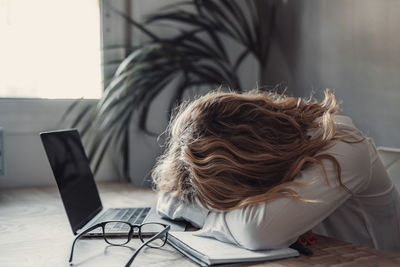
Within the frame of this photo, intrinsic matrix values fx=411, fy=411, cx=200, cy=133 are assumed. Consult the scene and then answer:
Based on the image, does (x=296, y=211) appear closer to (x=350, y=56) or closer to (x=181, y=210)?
(x=181, y=210)

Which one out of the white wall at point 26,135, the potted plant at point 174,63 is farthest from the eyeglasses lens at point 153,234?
the white wall at point 26,135

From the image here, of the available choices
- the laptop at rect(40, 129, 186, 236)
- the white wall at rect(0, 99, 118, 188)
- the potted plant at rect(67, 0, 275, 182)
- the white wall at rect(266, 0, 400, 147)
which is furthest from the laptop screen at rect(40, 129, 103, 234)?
the white wall at rect(266, 0, 400, 147)

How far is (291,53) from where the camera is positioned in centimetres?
212

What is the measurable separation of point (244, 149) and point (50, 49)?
1.34 metres

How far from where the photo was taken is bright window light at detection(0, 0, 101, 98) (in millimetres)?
1797

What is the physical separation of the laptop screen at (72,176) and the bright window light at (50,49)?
25.3 inches

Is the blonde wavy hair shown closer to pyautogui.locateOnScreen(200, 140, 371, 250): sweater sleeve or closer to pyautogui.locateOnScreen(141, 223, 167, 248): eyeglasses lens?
pyautogui.locateOnScreen(200, 140, 371, 250): sweater sleeve

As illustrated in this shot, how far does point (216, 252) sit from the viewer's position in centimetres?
81

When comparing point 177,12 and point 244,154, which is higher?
point 177,12

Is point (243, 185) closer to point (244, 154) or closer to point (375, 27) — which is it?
point (244, 154)

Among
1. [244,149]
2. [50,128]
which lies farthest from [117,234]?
[50,128]

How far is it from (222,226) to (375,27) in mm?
1177

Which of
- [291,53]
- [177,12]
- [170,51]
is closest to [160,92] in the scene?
[170,51]

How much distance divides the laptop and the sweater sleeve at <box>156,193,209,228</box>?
0.02 meters
